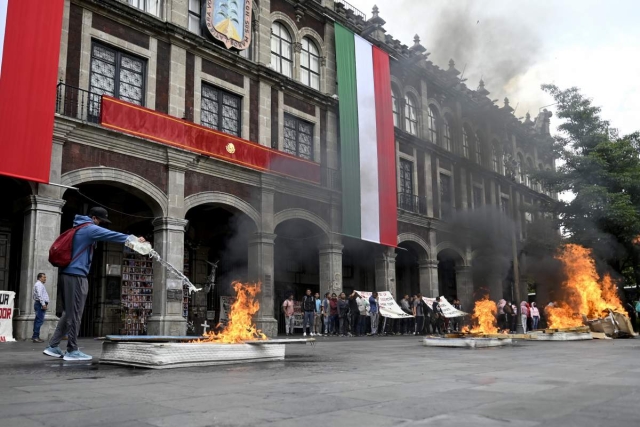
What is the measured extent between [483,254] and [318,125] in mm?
13144

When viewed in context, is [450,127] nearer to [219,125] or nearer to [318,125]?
[318,125]

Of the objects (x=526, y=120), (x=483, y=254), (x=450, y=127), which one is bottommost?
(x=483, y=254)

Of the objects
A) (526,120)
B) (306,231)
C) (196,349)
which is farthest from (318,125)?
(526,120)

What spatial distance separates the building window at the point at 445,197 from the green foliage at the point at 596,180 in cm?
443

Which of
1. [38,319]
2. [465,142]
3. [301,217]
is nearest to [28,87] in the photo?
[38,319]

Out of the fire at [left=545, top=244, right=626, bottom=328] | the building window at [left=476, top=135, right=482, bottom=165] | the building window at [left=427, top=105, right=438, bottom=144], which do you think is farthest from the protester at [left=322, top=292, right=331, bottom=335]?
the building window at [left=476, top=135, right=482, bottom=165]

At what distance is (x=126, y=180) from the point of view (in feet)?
51.4

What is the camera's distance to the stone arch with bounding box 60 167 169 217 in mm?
14578

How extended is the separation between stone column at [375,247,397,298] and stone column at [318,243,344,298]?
9.75ft

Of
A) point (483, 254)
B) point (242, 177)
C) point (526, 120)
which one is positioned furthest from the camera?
point (526, 120)

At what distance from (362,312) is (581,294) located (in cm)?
808

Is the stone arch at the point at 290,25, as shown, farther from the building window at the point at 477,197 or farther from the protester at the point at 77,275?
the protester at the point at 77,275

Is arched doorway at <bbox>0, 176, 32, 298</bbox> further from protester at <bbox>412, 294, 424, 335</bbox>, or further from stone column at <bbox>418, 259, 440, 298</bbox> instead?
stone column at <bbox>418, 259, 440, 298</bbox>

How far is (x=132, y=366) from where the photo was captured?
20.8 feet
